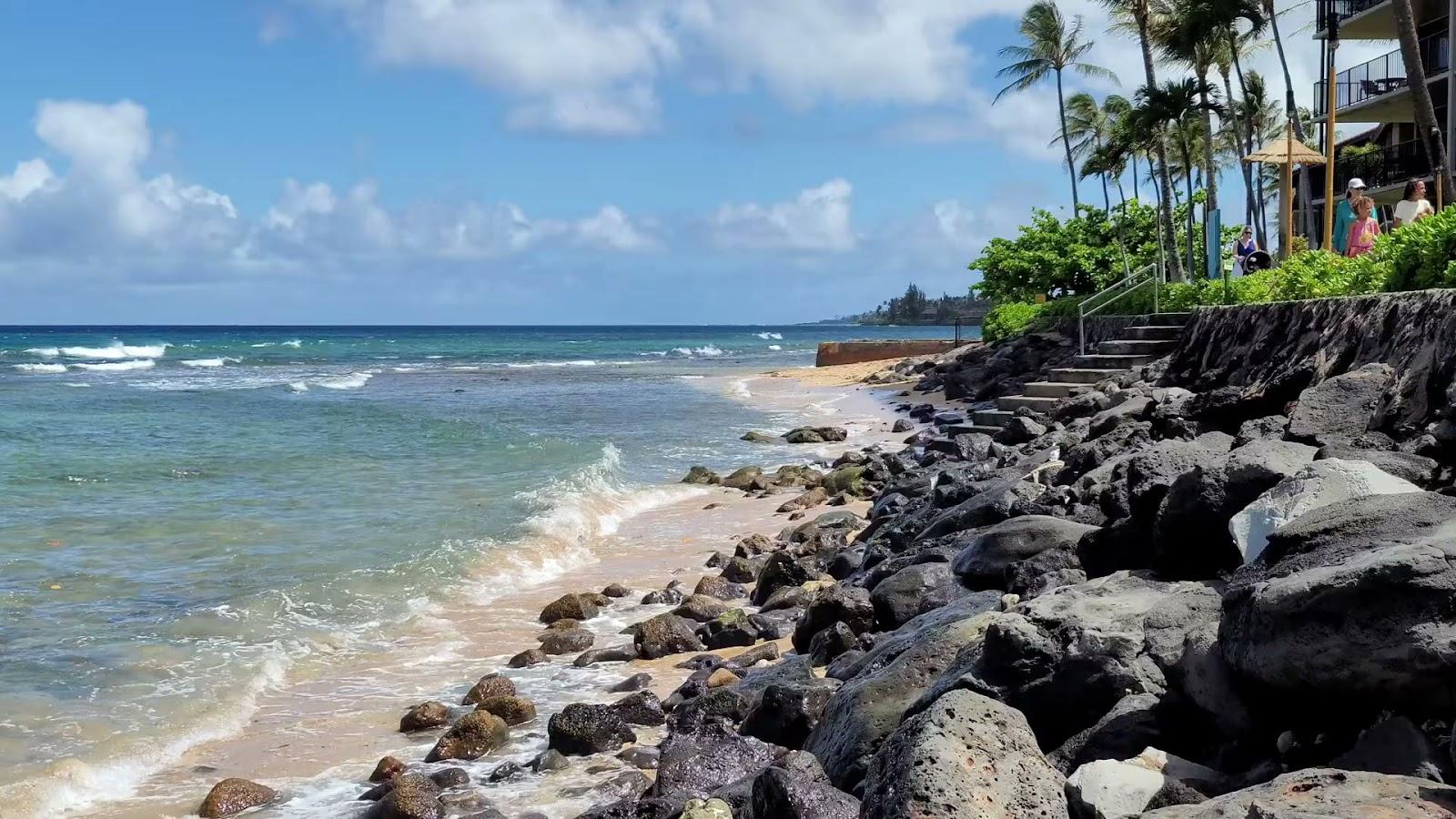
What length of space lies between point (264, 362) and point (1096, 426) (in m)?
58.3

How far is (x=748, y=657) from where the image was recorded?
8.38 meters

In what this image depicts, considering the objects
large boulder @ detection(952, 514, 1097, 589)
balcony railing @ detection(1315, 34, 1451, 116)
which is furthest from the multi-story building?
large boulder @ detection(952, 514, 1097, 589)

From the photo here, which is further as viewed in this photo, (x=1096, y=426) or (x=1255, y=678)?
(x=1096, y=426)

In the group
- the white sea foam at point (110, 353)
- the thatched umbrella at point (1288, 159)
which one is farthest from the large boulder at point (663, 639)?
the white sea foam at point (110, 353)

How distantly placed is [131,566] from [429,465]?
790cm

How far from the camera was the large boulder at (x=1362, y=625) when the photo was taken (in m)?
3.80

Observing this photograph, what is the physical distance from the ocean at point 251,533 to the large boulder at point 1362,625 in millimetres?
5925

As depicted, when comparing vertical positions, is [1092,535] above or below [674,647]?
above

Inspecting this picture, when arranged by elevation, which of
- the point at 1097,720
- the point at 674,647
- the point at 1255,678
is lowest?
the point at 674,647

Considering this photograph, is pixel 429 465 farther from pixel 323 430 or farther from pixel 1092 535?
pixel 1092 535

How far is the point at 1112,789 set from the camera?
13.3 ft

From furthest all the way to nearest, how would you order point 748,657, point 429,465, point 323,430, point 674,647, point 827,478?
point 323,430 < point 429,465 < point 827,478 < point 674,647 < point 748,657

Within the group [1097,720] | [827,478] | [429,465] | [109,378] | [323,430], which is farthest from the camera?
[109,378]

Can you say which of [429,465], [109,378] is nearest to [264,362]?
[109,378]
